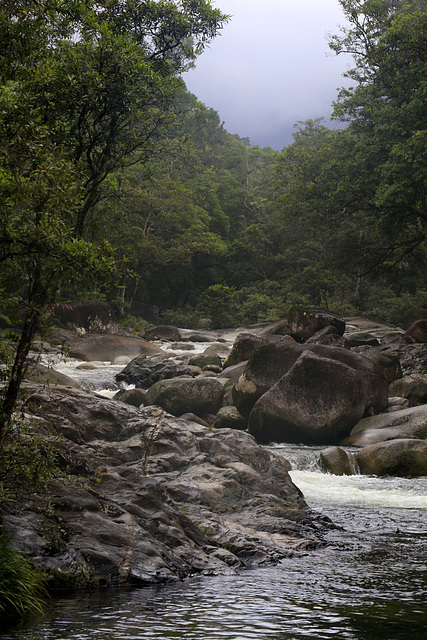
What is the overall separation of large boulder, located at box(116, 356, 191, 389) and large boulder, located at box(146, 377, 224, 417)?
4569mm

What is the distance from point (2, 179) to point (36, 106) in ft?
7.53

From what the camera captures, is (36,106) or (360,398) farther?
(360,398)

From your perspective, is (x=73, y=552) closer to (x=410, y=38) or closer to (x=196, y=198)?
(x=410, y=38)

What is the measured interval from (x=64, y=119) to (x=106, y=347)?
25.1m

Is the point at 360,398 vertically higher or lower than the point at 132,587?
higher

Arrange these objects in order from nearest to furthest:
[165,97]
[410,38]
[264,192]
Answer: [165,97] → [410,38] → [264,192]

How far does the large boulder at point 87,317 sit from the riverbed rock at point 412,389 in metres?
21.0

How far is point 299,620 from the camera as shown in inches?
233

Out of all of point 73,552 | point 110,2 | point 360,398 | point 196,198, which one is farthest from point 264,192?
point 73,552

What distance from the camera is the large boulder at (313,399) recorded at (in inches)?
694

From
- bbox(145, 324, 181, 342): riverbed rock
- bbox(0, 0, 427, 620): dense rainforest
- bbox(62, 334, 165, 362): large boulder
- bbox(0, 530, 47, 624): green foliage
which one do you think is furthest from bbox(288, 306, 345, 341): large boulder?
bbox(0, 530, 47, 624): green foliage

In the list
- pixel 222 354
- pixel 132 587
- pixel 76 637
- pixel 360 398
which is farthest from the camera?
pixel 222 354

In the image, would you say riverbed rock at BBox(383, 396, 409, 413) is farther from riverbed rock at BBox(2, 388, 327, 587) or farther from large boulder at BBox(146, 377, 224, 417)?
riverbed rock at BBox(2, 388, 327, 587)

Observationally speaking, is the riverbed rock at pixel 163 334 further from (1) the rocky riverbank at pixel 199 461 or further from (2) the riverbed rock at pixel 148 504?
(2) the riverbed rock at pixel 148 504
